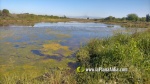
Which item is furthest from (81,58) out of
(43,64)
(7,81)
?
(7,81)

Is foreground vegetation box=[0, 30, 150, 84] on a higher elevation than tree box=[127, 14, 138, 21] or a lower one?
lower

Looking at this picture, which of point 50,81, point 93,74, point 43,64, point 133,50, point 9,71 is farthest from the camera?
point 43,64

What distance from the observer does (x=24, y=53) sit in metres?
7.10

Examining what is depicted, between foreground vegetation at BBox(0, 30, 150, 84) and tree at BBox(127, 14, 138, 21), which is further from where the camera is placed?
tree at BBox(127, 14, 138, 21)

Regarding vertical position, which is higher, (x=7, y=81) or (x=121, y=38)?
(x=121, y=38)

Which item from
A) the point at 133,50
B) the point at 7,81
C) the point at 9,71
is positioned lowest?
the point at 9,71

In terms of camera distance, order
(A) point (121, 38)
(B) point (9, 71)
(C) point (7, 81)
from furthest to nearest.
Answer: (A) point (121, 38), (B) point (9, 71), (C) point (7, 81)

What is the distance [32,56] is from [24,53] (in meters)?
0.60

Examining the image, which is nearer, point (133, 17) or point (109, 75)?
point (109, 75)

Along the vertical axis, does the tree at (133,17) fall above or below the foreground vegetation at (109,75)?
above

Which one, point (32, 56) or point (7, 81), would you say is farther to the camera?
point (32, 56)

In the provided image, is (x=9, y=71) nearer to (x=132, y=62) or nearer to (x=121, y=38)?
(x=132, y=62)

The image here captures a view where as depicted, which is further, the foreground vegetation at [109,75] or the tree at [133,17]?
the tree at [133,17]

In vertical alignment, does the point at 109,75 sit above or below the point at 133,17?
below
